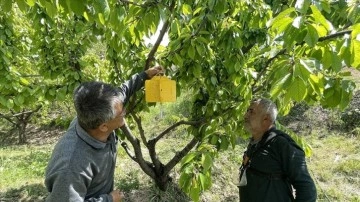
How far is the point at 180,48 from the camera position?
2.80 meters

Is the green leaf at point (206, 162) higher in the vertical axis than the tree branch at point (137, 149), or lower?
higher

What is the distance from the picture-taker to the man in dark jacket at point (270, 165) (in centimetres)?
226

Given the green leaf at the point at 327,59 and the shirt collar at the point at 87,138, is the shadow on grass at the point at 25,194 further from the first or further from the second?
the green leaf at the point at 327,59

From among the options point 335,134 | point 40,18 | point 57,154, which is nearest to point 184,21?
point 40,18

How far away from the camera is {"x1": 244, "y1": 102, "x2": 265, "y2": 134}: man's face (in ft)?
8.29

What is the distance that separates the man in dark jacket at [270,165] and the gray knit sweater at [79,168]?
1.08 m

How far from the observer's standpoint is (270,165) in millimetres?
2377

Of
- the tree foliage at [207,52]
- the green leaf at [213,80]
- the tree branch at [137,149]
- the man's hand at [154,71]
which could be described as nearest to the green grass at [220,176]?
the tree branch at [137,149]

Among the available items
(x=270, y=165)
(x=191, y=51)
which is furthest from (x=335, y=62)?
(x=191, y=51)

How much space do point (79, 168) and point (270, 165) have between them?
133 cm

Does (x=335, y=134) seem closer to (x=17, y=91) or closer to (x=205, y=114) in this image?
(x=205, y=114)

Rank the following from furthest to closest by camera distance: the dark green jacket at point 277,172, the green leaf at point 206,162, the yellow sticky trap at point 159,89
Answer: the yellow sticky trap at point 159,89, the dark green jacket at point 277,172, the green leaf at point 206,162

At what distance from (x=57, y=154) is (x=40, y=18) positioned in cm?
215

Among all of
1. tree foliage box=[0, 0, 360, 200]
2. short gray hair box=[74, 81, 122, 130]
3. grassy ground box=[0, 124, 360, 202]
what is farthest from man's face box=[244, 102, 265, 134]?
grassy ground box=[0, 124, 360, 202]
